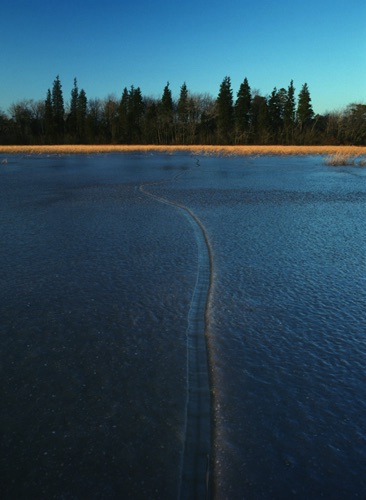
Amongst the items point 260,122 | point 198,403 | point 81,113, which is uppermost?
point 81,113

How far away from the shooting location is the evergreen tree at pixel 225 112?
64919 millimetres

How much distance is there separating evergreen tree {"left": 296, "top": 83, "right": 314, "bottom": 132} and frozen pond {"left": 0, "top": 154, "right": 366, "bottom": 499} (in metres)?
68.6

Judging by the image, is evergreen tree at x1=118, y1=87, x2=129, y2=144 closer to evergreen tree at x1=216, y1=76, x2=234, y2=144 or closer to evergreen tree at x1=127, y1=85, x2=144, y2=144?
evergreen tree at x1=127, y1=85, x2=144, y2=144

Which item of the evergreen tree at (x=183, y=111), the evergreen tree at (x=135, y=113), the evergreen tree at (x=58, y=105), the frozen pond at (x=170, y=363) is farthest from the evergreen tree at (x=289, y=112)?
the frozen pond at (x=170, y=363)

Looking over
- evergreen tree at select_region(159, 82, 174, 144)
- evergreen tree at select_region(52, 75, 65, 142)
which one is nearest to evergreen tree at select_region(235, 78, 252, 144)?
evergreen tree at select_region(159, 82, 174, 144)

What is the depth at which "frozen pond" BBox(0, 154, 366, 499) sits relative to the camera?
63.9 inches

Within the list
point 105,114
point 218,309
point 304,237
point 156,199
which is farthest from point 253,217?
point 105,114

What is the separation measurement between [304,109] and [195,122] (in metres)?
18.5

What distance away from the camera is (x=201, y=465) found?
5.38 ft

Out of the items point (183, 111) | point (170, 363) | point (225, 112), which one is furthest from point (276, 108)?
point (170, 363)

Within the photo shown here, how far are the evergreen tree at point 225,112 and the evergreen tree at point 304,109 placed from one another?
449 inches

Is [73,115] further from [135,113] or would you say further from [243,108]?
[243,108]

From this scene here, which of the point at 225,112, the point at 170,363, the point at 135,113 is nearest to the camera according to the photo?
the point at 170,363

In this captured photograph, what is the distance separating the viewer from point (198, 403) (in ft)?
6.70
